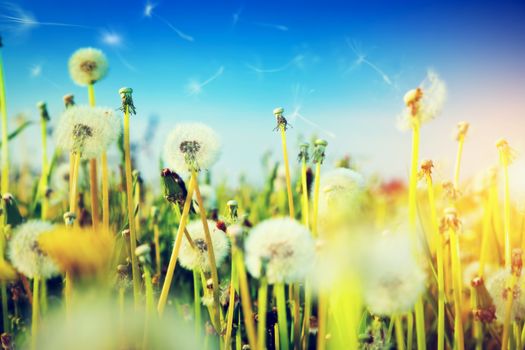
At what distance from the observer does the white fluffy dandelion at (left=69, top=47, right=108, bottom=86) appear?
0.87 meters

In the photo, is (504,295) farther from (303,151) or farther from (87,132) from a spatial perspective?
(87,132)

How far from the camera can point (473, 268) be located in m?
1.00

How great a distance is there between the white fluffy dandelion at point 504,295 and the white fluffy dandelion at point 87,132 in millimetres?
665

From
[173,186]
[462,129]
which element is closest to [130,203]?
[173,186]

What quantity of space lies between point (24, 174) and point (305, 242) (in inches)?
75.7

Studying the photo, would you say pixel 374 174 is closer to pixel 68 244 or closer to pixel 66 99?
pixel 66 99

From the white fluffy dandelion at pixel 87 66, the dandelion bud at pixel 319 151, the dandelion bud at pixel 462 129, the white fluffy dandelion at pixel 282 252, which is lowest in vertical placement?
the white fluffy dandelion at pixel 282 252

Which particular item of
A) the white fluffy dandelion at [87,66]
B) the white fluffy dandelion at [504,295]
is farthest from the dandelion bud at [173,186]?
the white fluffy dandelion at [504,295]

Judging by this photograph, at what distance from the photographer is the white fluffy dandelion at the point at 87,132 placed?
705 millimetres

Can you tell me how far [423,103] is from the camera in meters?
0.61

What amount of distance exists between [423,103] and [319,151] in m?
0.16

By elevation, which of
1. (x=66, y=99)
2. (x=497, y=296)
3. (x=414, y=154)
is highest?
(x=66, y=99)

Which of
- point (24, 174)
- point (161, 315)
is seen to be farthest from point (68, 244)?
point (24, 174)

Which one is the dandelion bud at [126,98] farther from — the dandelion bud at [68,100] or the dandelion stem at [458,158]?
the dandelion stem at [458,158]
